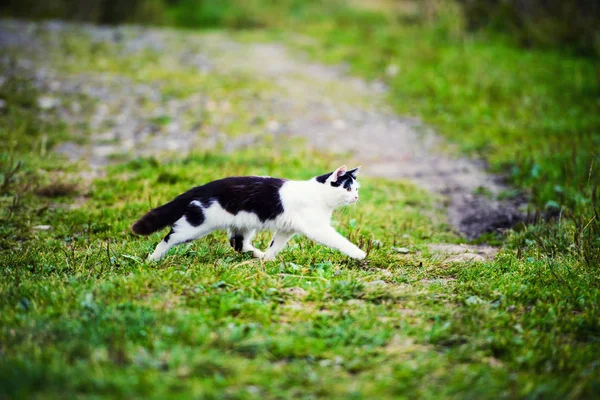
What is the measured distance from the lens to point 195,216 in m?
3.88

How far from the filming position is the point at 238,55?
39.5 ft

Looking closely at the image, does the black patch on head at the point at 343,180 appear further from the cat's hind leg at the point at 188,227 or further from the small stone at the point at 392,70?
the small stone at the point at 392,70

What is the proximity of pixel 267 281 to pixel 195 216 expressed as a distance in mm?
694

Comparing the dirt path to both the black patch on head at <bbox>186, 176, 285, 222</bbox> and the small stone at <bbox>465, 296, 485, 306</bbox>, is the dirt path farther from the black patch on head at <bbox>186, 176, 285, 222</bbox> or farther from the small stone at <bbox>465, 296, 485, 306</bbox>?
the black patch on head at <bbox>186, 176, 285, 222</bbox>

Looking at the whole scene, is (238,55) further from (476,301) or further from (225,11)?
(476,301)

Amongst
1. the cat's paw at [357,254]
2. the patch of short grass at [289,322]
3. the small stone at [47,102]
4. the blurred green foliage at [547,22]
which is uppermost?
the blurred green foliage at [547,22]

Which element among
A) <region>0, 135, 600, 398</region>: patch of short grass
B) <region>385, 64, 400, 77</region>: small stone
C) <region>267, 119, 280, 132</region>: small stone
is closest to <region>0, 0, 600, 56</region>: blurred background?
<region>385, 64, 400, 77</region>: small stone

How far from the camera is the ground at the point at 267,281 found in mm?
2635

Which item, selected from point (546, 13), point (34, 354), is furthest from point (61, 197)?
point (546, 13)

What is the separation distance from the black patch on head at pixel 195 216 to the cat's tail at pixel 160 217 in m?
0.09

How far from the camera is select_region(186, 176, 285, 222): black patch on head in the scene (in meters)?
3.94

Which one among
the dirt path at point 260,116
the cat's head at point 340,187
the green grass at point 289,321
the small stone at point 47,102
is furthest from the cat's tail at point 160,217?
the small stone at point 47,102

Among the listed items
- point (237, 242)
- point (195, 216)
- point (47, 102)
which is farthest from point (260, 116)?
point (195, 216)

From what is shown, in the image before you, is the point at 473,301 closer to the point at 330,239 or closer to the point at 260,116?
the point at 330,239
